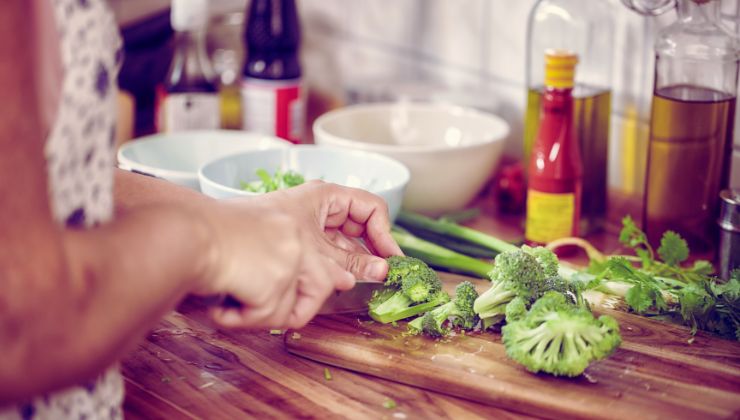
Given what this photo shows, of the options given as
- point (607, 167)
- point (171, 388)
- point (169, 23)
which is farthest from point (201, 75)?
point (171, 388)

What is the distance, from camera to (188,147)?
1.74 meters

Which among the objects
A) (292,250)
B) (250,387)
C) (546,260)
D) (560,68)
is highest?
(560,68)

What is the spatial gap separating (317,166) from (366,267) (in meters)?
0.43

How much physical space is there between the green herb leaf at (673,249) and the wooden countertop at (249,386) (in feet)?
1.32

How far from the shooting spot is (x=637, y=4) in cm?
139

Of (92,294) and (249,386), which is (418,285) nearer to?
(249,386)

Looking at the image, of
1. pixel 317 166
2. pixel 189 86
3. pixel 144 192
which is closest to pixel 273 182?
pixel 317 166

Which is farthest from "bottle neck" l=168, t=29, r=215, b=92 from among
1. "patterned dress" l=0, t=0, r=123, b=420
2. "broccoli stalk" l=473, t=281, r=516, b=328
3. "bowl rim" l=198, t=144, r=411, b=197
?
"patterned dress" l=0, t=0, r=123, b=420

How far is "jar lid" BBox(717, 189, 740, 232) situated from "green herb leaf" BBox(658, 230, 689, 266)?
2.3 inches

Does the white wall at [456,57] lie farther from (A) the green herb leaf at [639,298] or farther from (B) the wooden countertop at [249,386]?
(B) the wooden countertop at [249,386]

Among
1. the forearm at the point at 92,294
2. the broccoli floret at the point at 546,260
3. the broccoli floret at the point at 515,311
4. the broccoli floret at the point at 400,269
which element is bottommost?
the broccoli floret at the point at 515,311

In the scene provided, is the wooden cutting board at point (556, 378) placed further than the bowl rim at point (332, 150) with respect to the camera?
No

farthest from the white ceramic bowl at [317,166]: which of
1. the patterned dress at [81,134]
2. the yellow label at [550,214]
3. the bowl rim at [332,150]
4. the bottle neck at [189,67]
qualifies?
the patterned dress at [81,134]

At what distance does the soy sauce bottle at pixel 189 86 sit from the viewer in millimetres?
1829
